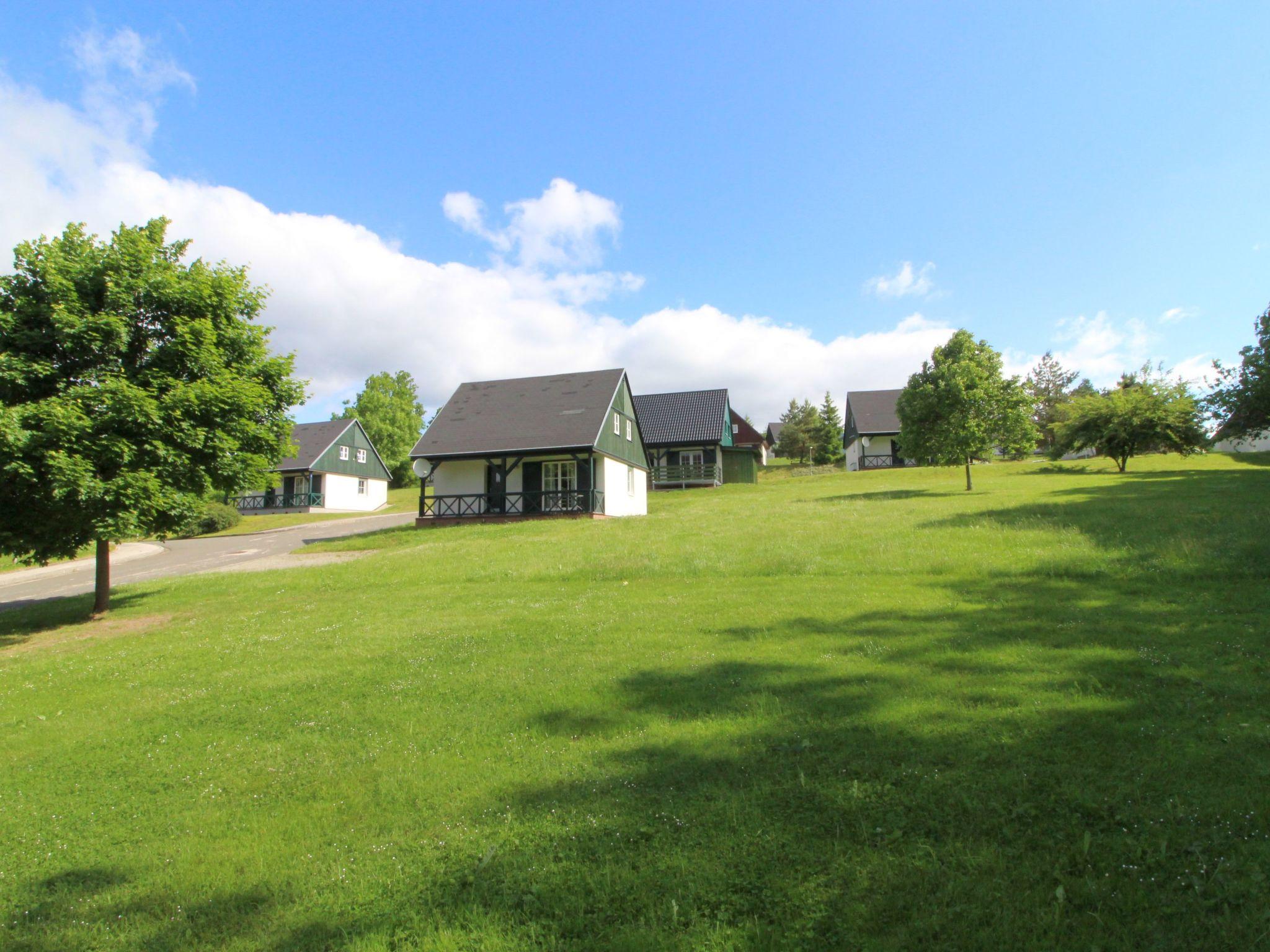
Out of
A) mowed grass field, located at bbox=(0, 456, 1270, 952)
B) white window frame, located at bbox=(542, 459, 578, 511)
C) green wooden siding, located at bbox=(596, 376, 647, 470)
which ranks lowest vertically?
mowed grass field, located at bbox=(0, 456, 1270, 952)

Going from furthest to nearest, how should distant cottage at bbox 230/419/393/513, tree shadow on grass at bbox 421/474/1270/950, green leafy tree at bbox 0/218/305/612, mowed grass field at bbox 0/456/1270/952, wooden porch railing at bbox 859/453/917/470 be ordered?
wooden porch railing at bbox 859/453/917/470
distant cottage at bbox 230/419/393/513
green leafy tree at bbox 0/218/305/612
mowed grass field at bbox 0/456/1270/952
tree shadow on grass at bbox 421/474/1270/950

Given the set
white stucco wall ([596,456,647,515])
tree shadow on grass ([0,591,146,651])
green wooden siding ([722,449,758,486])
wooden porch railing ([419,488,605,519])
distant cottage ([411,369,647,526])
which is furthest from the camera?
green wooden siding ([722,449,758,486])

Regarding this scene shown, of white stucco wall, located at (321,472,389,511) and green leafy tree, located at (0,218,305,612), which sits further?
white stucco wall, located at (321,472,389,511)

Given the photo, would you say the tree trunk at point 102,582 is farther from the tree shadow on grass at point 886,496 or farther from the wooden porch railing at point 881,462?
the wooden porch railing at point 881,462

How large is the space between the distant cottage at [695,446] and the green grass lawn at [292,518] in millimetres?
15751

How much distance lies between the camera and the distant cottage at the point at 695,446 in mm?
45094

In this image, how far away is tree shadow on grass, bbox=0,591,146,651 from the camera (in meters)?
12.6

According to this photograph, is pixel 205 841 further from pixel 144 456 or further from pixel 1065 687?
pixel 144 456

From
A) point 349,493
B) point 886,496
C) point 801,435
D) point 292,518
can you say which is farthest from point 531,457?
point 801,435

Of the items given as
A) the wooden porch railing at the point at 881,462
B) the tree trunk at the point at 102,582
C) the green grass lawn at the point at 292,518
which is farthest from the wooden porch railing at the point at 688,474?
the tree trunk at the point at 102,582

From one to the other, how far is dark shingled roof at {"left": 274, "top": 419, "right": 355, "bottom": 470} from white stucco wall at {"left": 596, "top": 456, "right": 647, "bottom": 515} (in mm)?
25568

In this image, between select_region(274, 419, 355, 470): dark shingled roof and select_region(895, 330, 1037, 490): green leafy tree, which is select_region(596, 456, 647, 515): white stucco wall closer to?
select_region(895, 330, 1037, 490): green leafy tree

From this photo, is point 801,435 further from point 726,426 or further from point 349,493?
point 349,493

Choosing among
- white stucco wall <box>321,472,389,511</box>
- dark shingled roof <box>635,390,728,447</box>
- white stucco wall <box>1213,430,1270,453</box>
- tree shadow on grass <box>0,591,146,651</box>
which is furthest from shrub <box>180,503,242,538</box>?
white stucco wall <box>1213,430,1270,453</box>
